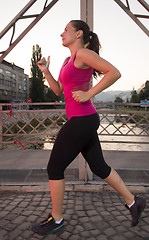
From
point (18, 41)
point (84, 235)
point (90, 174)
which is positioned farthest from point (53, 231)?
point (18, 41)

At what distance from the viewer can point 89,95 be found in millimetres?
1773

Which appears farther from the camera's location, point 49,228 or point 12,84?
point 12,84

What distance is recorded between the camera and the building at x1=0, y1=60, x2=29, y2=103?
6519 centimetres

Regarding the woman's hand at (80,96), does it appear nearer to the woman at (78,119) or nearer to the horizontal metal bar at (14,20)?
the woman at (78,119)

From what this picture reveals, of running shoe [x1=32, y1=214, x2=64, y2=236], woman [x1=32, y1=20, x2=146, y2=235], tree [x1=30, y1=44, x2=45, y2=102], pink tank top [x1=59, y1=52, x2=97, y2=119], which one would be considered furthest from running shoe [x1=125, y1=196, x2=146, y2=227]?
tree [x1=30, y1=44, x2=45, y2=102]

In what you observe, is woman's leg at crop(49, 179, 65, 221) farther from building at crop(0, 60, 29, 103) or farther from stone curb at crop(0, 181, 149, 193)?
building at crop(0, 60, 29, 103)

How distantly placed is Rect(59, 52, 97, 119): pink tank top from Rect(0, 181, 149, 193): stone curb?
1675 mm

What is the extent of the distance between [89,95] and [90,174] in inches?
76.7

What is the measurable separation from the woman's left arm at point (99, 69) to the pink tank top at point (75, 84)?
0.10 metres

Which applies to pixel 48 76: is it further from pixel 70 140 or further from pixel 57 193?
pixel 57 193

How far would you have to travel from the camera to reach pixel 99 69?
174 cm

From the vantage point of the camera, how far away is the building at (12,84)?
65.2m

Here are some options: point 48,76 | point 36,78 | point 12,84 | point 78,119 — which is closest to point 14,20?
point 48,76

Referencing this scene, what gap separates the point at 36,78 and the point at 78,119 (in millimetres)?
50166
